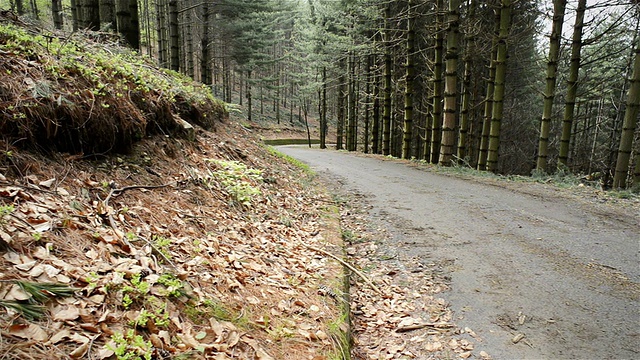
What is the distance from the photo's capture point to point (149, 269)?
8.52 ft

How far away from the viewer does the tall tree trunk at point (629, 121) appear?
30.8ft

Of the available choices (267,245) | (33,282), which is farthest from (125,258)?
(267,245)

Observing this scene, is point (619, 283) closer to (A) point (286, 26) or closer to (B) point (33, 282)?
(B) point (33, 282)

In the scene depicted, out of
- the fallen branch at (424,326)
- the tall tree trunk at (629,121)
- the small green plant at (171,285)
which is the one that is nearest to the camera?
the small green plant at (171,285)

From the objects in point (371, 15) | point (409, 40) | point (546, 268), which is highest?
point (371, 15)

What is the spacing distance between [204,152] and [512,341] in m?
5.14

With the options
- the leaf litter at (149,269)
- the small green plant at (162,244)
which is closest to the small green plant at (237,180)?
the leaf litter at (149,269)

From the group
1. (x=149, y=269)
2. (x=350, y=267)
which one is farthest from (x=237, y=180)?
(x=149, y=269)

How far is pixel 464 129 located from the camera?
1314 centimetres

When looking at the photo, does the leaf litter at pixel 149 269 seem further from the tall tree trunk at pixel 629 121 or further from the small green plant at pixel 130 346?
the tall tree trunk at pixel 629 121

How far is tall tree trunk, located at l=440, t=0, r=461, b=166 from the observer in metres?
11.0

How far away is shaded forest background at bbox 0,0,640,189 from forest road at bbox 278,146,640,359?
4.63m

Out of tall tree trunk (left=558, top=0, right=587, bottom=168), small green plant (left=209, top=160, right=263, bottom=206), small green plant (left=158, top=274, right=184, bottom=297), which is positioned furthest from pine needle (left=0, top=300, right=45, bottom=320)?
tall tree trunk (left=558, top=0, right=587, bottom=168)

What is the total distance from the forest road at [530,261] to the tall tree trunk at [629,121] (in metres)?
4.08
